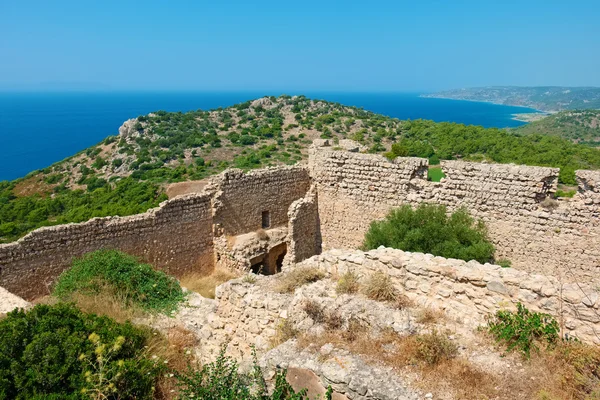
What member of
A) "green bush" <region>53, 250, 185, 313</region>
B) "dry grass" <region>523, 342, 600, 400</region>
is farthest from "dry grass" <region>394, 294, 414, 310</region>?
"green bush" <region>53, 250, 185, 313</region>

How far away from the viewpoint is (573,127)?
59875 millimetres

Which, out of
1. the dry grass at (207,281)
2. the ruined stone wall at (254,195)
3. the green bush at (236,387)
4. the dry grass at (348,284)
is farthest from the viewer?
the ruined stone wall at (254,195)

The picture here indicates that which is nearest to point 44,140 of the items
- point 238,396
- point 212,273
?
point 212,273

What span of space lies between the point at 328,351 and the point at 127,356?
2.41 metres

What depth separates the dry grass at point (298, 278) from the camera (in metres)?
6.52

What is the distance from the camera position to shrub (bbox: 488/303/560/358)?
4.68 meters

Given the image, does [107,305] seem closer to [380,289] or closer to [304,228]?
[380,289]

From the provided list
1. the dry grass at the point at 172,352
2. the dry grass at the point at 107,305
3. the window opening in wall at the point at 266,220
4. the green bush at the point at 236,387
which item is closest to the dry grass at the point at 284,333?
the green bush at the point at 236,387

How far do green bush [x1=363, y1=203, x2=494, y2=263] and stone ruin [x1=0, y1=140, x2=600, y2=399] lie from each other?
364mm

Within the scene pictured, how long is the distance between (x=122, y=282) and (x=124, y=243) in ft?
5.75

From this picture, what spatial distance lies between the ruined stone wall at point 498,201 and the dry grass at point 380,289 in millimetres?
4856

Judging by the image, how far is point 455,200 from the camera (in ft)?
33.4

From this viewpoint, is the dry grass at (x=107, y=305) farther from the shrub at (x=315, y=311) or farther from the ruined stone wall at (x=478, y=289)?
the ruined stone wall at (x=478, y=289)

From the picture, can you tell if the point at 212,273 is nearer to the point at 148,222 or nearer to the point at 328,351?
the point at 148,222
